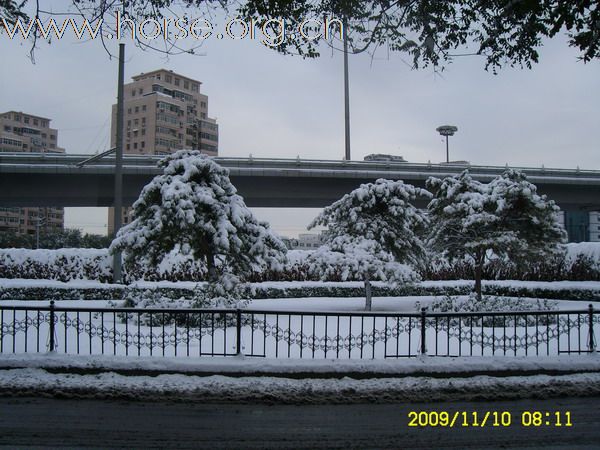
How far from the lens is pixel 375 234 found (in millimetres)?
15305

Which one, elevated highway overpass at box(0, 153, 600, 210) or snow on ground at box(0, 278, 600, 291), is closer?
snow on ground at box(0, 278, 600, 291)

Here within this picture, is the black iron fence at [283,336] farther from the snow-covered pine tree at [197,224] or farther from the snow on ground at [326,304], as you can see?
the snow on ground at [326,304]

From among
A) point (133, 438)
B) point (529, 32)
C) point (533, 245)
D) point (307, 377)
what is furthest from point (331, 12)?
→ point (533, 245)

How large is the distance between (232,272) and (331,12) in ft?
25.5

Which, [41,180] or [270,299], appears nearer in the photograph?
[270,299]

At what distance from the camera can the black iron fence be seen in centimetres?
825

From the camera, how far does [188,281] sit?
20469 mm

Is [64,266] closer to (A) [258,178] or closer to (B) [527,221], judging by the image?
(A) [258,178]

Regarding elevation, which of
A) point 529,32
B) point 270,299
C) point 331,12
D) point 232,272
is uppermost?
point 331,12

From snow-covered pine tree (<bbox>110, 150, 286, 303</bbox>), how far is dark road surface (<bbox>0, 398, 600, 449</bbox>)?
18.4 feet

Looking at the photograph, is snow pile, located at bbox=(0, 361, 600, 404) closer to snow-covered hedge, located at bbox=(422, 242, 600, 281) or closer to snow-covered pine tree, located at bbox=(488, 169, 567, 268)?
snow-covered pine tree, located at bbox=(488, 169, 567, 268)

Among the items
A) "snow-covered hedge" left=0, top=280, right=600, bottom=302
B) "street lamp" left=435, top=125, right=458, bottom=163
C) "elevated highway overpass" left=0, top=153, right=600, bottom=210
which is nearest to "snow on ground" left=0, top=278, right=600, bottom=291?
"snow-covered hedge" left=0, top=280, right=600, bottom=302

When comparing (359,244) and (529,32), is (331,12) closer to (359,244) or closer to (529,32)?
(529,32)

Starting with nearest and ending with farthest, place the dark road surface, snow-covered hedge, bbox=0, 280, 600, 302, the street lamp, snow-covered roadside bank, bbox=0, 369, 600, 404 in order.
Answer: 1. the dark road surface
2. snow-covered roadside bank, bbox=0, 369, 600, 404
3. snow-covered hedge, bbox=0, 280, 600, 302
4. the street lamp
